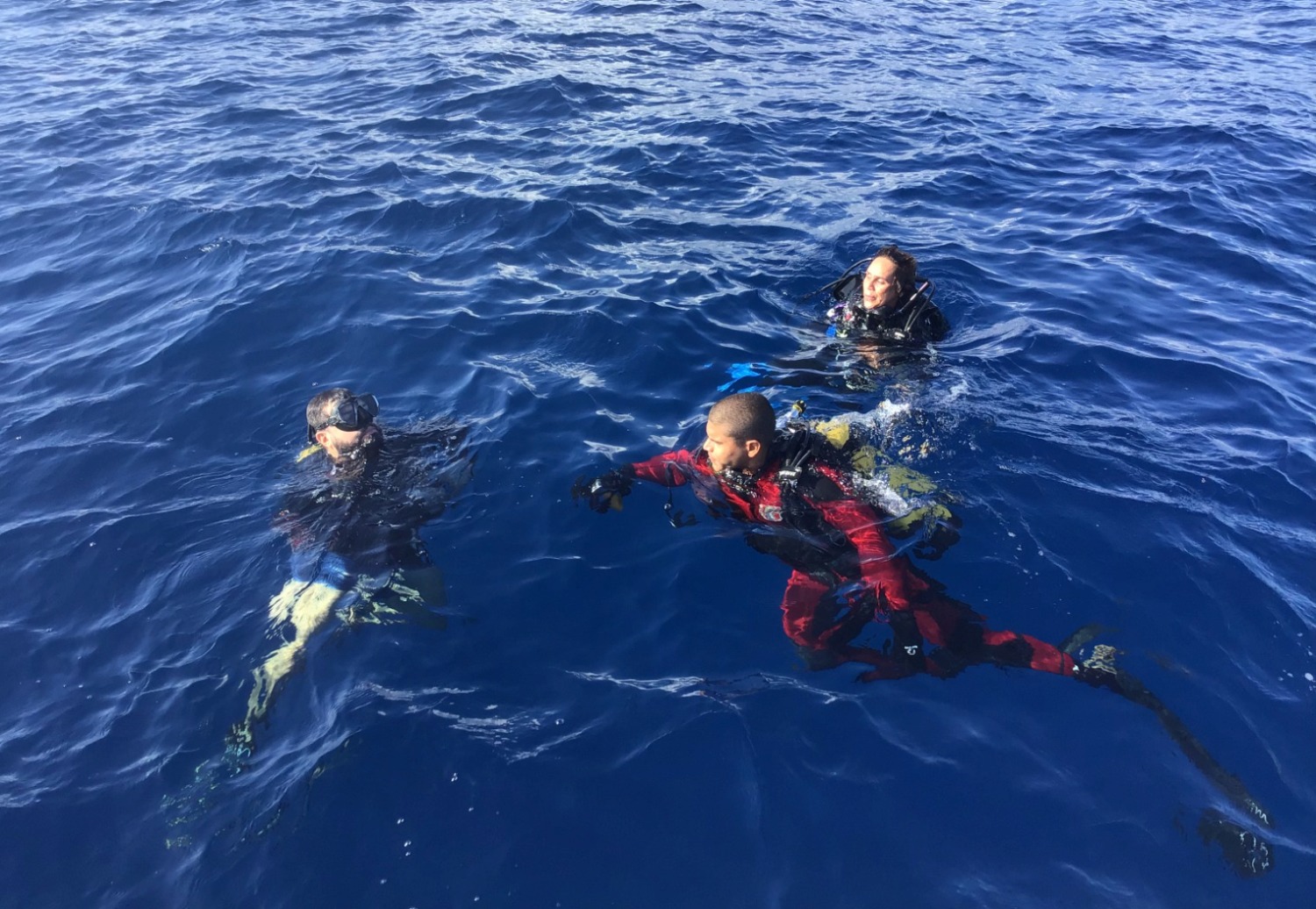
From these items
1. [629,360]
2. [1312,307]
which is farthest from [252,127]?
[1312,307]

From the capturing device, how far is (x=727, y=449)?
18.0 ft

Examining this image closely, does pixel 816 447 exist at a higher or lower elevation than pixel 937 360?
higher

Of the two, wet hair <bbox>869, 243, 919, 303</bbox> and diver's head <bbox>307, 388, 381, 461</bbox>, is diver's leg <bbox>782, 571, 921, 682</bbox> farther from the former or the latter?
wet hair <bbox>869, 243, 919, 303</bbox>

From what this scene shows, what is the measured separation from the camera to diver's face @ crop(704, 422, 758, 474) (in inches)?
215

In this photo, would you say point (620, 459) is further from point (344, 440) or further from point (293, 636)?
point (293, 636)

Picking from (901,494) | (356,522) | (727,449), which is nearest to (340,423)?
(356,522)

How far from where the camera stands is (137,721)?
4938 mm

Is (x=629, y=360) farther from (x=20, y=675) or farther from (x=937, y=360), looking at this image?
(x=20, y=675)

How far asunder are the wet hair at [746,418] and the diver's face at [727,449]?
0.03 m

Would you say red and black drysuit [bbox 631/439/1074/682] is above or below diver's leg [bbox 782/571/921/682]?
above

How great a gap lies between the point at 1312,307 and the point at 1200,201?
2659 mm

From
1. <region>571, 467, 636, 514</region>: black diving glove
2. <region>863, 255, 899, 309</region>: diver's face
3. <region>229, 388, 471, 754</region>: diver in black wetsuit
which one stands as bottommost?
<region>229, 388, 471, 754</region>: diver in black wetsuit

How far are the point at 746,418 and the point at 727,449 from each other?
24cm

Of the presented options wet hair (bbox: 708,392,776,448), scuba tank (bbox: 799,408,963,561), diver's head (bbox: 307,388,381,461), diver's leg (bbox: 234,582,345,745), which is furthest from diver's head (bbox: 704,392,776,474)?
diver's leg (bbox: 234,582,345,745)
